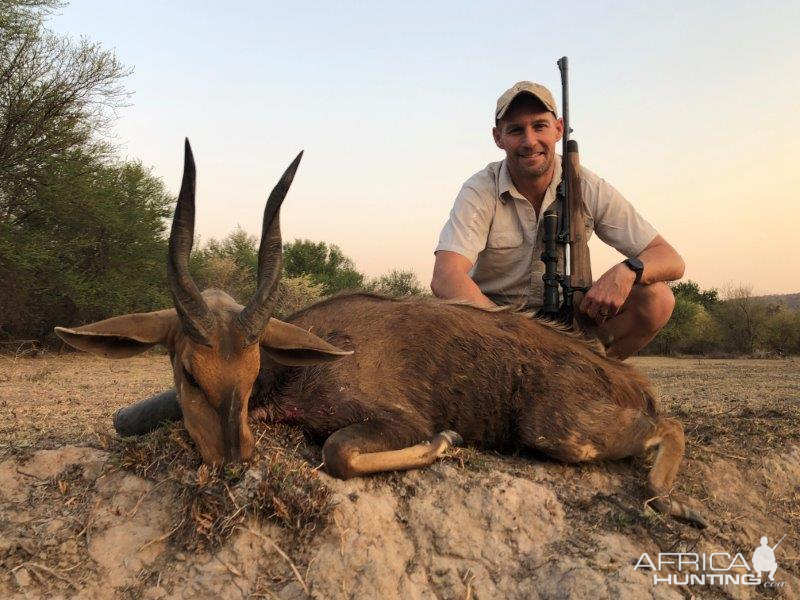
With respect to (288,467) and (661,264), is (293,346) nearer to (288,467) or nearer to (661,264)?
(288,467)

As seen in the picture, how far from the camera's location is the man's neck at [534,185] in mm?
5961

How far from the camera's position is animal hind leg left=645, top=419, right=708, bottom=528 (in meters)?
3.54

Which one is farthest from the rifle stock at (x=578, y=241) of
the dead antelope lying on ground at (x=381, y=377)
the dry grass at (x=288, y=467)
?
the dry grass at (x=288, y=467)

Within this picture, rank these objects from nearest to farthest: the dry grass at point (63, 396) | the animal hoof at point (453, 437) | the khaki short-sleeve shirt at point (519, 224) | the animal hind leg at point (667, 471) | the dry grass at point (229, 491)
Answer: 1. the dry grass at point (229, 491)
2. the animal hind leg at point (667, 471)
3. the animal hoof at point (453, 437)
4. the dry grass at point (63, 396)
5. the khaki short-sleeve shirt at point (519, 224)

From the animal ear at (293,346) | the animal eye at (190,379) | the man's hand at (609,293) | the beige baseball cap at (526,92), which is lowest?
the animal eye at (190,379)

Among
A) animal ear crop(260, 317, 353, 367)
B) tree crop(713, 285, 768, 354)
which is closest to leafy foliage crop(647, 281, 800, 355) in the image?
tree crop(713, 285, 768, 354)

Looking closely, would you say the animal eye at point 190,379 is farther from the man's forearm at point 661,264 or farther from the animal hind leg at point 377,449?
the man's forearm at point 661,264

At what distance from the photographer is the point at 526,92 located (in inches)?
228

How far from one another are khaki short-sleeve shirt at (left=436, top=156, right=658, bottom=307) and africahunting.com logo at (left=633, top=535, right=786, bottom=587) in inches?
121

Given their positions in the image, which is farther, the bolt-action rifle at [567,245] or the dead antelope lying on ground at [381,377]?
the bolt-action rifle at [567,245]

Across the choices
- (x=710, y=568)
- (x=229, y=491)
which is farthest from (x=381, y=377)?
(x=710, y=568)

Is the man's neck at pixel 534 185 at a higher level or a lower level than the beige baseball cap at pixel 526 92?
lower

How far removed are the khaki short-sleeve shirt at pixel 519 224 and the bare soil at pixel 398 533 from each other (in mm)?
2271

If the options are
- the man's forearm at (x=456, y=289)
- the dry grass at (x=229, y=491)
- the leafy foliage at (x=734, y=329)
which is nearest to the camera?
the dry grass at (x=229, y=491)
